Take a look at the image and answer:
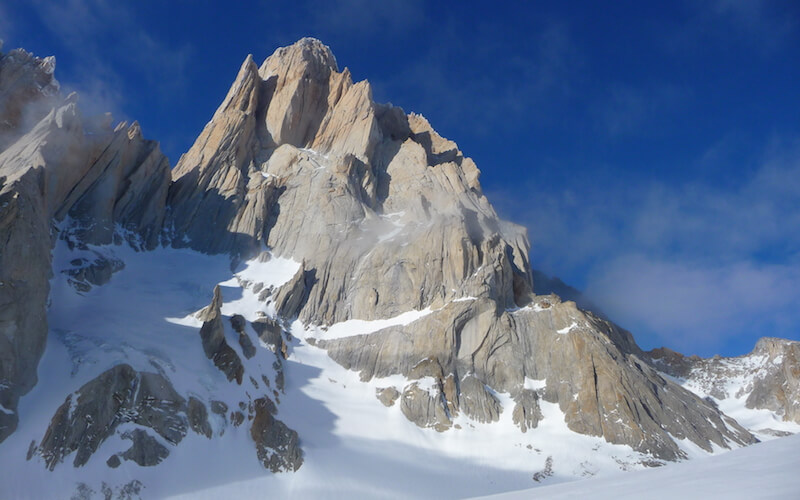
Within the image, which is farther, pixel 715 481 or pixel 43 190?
pixel 43 190

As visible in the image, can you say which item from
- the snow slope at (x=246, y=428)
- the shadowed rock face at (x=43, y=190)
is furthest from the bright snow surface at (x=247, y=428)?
the shadowed rock face at (x=43, y=190)

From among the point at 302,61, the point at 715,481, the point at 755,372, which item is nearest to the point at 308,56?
the point at 302,61

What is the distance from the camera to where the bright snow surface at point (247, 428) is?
132 ft

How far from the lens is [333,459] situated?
50.1m

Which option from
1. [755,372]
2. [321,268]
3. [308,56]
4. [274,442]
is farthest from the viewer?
[308,56]

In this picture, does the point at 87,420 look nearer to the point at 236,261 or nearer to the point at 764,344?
the point at 236,261

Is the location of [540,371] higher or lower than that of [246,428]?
higher

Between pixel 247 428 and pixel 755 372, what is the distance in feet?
240

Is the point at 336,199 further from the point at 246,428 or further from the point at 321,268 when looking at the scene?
the point at 246,428

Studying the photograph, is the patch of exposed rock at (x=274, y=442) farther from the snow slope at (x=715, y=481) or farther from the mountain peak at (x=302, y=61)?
the mountain peak at (x=302, y=61)

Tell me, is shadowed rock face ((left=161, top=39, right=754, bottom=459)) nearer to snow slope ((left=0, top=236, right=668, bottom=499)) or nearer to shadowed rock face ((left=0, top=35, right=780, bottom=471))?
shadowed rock face ((left=0, top=35, right=780, bottom=471))

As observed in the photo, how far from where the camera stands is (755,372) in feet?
275

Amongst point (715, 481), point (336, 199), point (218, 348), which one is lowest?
point (715, 481)

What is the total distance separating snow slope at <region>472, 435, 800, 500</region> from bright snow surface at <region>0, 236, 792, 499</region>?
3822cm
